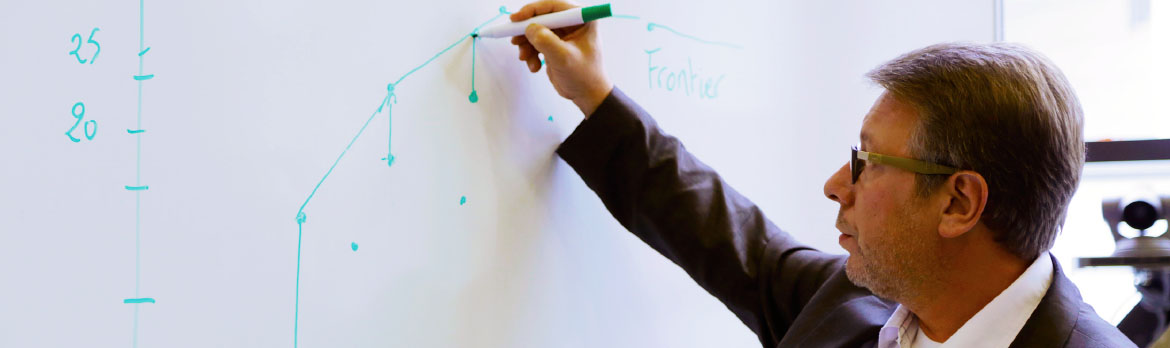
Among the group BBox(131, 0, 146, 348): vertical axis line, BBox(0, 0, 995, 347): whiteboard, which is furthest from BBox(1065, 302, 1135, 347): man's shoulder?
BBox(131, 0, 146, 348): vertical axis line

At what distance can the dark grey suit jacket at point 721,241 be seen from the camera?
37.3 inches

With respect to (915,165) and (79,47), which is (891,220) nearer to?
(915,165)

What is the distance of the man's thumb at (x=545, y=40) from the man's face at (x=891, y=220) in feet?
1.02

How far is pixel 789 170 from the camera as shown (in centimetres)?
139

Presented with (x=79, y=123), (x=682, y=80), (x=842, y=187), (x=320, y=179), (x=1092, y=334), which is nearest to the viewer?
(x=79, y=123)

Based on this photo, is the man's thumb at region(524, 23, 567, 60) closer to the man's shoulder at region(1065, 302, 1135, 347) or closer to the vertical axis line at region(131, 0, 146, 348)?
the vertical axis line at region(131, 0, 146, 348)

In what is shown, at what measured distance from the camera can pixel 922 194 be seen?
0.90 metres

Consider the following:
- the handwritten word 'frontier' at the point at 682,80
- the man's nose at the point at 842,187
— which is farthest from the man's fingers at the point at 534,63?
the man's nose at the point at 842,187

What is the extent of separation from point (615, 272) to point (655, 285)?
9 centimetres

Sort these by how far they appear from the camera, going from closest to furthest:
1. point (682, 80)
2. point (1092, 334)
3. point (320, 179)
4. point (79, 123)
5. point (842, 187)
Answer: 1. point (79, 123)
2. point (320, 179)
3. point (1092, 334)
4. point (842, 187)
5. point (682, 80)

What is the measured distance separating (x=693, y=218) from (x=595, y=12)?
28 cm

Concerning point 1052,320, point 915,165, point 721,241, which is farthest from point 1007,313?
point 721,241

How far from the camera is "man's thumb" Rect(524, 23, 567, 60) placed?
2.77 ft

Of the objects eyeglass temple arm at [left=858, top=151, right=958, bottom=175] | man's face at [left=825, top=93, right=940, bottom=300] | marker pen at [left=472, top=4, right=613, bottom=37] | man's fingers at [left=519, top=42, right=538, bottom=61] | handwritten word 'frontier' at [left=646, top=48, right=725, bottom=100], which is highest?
marker pen at [left=472, top=4, right=613, bottom=37]
